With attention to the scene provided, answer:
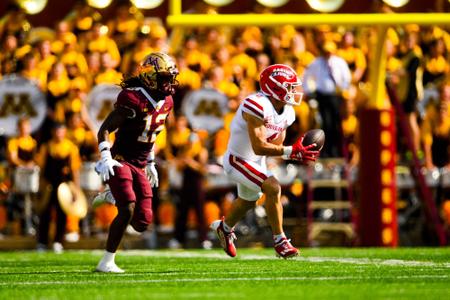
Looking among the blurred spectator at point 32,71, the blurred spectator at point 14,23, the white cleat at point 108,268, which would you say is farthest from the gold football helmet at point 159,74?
the blurred spectator at point 14,23

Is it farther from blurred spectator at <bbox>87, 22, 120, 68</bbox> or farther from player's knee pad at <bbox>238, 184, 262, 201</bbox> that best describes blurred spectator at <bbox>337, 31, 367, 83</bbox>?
player's knee pad at <bbox>238, 184, 262, 201</bbox>

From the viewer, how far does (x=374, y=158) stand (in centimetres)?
1262

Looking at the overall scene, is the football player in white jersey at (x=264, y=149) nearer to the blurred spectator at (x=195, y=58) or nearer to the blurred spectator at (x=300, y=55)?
the blurred spectator at (x=300, y=55)

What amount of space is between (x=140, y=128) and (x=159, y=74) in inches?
15.1

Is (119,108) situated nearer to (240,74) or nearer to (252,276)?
(252,276)

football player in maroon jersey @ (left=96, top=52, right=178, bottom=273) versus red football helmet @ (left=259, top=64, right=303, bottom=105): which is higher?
red football helmet @ (left=259, top=64, right=303, bottom=105)

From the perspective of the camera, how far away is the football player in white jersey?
8.50 m

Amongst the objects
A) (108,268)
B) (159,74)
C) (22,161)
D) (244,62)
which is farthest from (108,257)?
(244,62)

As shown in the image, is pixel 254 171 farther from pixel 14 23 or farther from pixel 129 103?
pixel 14 23

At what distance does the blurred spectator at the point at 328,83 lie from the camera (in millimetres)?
13344

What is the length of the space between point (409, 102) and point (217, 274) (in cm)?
666

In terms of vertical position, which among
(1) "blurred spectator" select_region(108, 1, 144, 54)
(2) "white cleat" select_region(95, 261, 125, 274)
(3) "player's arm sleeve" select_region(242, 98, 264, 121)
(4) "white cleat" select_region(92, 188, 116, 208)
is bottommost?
(2) "white cleat" select_region(95, 261, 125, 274)

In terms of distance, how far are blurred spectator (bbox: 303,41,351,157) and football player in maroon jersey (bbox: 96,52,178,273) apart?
5250 mm

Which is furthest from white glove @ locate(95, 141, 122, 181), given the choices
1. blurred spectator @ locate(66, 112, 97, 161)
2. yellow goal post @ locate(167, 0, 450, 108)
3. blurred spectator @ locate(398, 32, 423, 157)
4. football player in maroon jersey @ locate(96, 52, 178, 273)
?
blurred spectator @ locate(398, 32, 423, 157)
